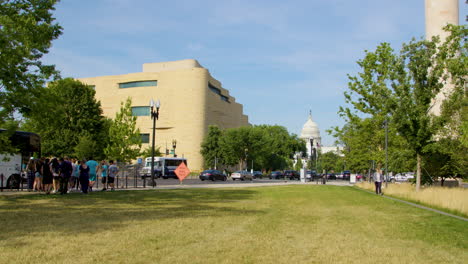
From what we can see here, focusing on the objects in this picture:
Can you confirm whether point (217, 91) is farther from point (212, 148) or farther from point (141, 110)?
point (212, 148)

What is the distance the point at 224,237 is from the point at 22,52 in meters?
11.8

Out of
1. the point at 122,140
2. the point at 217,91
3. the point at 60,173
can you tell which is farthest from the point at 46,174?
the point at 217,91

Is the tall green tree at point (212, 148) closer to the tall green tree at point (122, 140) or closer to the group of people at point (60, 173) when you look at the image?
the tall green tree at point (122, 140)

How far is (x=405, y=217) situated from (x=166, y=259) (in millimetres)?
9198

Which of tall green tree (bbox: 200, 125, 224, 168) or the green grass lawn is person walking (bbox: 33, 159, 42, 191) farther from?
tall green tree (bbox: 200, 125, 224, 168)

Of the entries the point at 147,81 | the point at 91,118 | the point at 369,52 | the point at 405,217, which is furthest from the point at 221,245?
the point at 147,81

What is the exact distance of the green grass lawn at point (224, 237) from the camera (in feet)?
23.3

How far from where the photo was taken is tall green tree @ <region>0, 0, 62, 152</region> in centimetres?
1625

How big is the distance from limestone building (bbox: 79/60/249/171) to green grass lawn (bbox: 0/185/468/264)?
268 ft

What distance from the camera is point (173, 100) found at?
320 ft

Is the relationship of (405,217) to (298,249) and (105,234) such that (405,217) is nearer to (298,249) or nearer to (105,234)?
(298,249)

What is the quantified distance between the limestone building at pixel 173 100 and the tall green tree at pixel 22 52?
74515 mm

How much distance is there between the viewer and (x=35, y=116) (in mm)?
18641

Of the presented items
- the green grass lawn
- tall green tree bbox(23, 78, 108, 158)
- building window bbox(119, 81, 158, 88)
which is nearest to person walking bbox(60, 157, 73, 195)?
the green grass lawn
